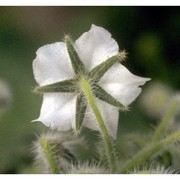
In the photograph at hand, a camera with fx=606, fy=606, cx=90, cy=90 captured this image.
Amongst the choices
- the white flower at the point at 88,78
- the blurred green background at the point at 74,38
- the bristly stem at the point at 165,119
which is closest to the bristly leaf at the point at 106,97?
the white flower at the point at 88,78

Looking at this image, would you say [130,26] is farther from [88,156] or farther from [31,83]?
[88,156]

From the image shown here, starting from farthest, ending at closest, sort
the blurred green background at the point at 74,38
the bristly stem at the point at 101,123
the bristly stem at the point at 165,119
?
the blurred green background at the point at 74,38 → the bristly stem at the point at 165,119 → the bristly stem at the point at 101,123

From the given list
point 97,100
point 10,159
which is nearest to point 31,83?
point 10,159

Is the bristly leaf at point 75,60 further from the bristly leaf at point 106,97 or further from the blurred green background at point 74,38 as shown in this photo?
the blurred green background at point 74,38

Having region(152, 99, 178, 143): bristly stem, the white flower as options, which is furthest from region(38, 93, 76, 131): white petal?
region(152, 99, 178, 143): bristly stem

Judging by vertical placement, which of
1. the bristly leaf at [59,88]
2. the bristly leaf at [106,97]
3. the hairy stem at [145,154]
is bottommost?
the hairy stem at [145,154]

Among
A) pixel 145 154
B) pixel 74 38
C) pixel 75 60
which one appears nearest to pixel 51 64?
pixel 75 60

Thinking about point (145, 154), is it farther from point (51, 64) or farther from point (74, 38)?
point (74, 38)
